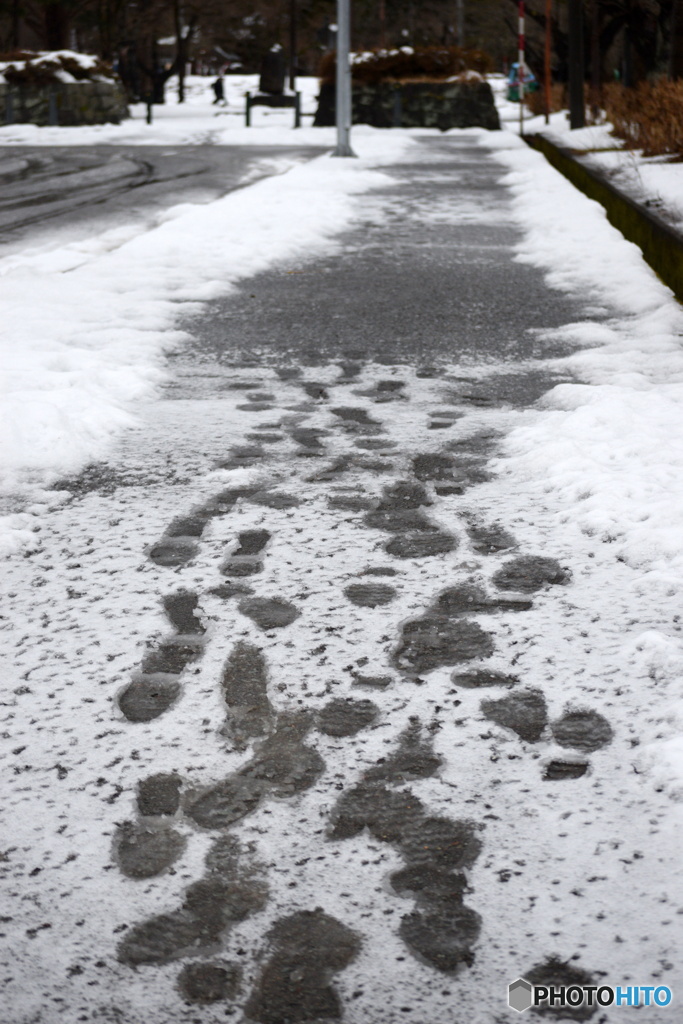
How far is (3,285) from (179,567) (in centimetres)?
394

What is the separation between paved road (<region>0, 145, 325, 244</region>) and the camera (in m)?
9.38

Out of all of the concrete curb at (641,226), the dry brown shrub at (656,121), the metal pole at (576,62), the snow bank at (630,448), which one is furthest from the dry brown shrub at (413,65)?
the snow bank at (630,448)

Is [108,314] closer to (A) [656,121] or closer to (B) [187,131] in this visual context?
(A) [656,121]

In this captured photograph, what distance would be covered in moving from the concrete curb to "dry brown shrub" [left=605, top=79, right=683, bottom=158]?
60 cm

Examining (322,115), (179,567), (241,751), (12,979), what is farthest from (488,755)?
(322,115)

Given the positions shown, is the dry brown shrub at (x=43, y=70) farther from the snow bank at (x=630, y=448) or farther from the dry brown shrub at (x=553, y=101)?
the snow bank at (x=630, y=448)

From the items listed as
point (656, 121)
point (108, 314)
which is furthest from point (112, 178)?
point (108, 314)

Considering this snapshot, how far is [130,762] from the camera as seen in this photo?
69.1 inches

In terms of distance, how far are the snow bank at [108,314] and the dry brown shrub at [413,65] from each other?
15.0 metres

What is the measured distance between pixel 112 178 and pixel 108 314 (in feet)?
26.4

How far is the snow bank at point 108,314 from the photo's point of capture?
3.37 meters

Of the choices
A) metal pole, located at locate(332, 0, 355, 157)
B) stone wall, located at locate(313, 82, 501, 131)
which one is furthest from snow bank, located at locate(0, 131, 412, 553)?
stone wall, located at locate(313, 82, 501, 131)

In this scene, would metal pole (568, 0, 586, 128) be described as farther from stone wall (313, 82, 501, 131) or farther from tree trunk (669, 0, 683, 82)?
stone wall (313, 82, 501, 131)

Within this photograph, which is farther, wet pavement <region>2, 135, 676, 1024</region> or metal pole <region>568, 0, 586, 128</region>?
metal pole <region>568, 0, 586, 128</region>
